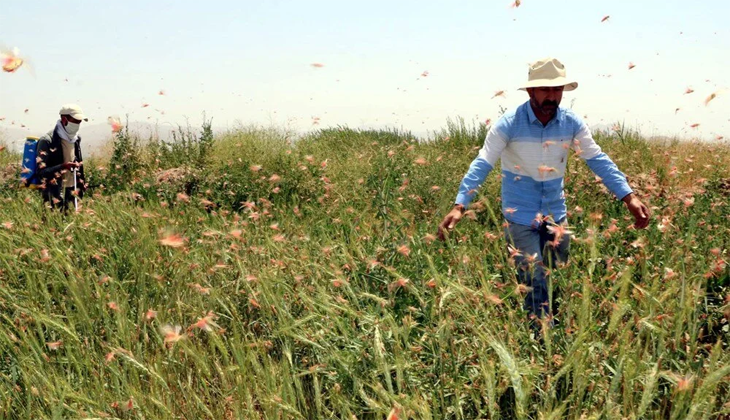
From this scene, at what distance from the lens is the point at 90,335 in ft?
9.95

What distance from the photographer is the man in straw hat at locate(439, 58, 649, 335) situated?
3285mm

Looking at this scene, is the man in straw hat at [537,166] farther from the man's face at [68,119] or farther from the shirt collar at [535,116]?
the man's face at [68,119]

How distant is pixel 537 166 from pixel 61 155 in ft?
16.3

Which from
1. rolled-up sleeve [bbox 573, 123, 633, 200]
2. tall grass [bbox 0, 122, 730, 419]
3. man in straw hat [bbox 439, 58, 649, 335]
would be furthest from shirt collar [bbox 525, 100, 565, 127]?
tall grass [bbox 0, 122, 730, 419]

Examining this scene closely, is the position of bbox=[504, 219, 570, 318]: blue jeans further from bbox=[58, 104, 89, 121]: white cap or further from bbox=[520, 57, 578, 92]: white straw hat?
bbox=[58, 104, 89, 121]: white cap

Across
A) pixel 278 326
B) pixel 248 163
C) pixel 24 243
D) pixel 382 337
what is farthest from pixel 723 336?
pixel 248 163

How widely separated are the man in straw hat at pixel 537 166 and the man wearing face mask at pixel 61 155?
4.49 metres

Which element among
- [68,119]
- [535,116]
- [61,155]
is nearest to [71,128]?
[68,119]

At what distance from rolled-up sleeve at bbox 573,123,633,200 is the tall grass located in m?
0.24

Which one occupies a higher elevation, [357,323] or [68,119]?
[68,119]

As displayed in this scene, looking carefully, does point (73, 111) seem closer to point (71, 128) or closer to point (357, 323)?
point (71, 128)

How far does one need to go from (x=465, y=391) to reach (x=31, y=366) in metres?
1.88

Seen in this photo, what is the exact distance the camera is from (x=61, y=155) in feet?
20.1

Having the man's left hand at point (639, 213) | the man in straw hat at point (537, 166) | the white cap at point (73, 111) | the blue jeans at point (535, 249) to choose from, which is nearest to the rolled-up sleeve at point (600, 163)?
the man in straw hat at point (537, 166)
